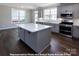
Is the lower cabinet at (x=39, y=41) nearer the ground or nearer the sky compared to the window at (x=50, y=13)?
nearer the ground

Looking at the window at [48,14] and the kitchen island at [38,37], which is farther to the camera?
the kitchen island at [38,37]

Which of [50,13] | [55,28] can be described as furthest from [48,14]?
[55,28]

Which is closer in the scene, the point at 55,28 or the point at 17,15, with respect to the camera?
the point at 17,15

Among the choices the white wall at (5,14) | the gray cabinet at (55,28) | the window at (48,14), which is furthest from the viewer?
the gray cabinet at (55,28)

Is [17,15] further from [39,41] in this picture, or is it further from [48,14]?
[39,41]

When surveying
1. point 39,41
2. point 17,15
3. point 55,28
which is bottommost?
point 39,41

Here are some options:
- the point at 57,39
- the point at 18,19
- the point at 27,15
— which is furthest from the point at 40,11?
the point at 57,39

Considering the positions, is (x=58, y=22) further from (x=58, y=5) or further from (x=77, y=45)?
(x=77, y=45)

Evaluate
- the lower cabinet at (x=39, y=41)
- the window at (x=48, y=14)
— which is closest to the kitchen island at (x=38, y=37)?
the lower cabinet at (x=39, y=41)

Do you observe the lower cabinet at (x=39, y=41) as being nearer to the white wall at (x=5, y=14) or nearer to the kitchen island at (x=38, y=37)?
the kitchen island at (x=38, y=37)

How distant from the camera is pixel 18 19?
1.41 metres

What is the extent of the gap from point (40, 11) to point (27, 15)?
0.20 meters

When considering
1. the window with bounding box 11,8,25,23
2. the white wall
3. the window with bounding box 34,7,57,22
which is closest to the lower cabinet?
the window with bounding box 34,7,57,22

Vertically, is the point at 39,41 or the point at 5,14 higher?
the point at 5,14
